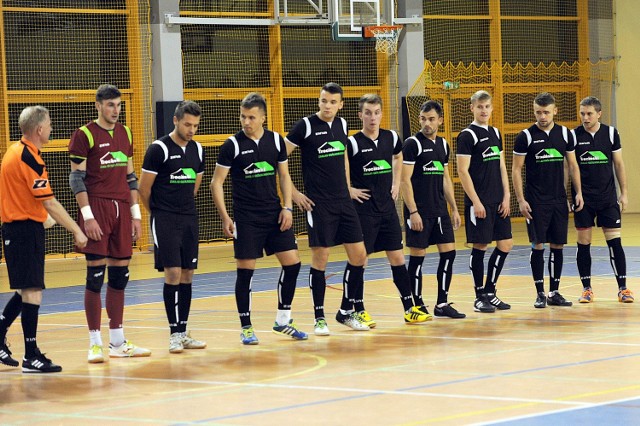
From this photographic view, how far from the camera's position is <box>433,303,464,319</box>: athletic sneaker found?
1012 centimetres

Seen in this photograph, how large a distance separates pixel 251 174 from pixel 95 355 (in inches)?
74.8

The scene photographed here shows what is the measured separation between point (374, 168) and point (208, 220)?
11.7m

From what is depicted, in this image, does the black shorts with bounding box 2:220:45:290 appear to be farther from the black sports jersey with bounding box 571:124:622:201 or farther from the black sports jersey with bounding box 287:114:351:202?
the black sports jersey with bounding box 571:124:622:201

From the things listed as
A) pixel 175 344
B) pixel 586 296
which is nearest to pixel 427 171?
pixel 586 296

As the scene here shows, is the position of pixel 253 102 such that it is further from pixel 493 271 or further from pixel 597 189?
pixel 597 189

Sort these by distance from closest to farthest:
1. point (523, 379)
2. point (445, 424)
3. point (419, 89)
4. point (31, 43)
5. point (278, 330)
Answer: point (445, 424) → point (523, 379) → point (278, 330) → point (31, 43) → point (419, 89)

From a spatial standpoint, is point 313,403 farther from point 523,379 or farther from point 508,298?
point 508,298

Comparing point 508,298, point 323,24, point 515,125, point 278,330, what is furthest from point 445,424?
point 515,125

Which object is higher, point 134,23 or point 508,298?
point 134,23

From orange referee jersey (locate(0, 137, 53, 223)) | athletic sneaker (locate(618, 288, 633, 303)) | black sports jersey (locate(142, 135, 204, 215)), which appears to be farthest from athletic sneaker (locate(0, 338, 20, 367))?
athletic sneaker (locate(618, 288, 633, 303))

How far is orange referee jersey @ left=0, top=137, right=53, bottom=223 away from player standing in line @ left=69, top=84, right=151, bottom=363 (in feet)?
1.26

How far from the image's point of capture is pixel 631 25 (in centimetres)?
2497

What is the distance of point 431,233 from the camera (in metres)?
10.3

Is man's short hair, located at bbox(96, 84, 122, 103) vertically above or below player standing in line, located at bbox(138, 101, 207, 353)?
above
